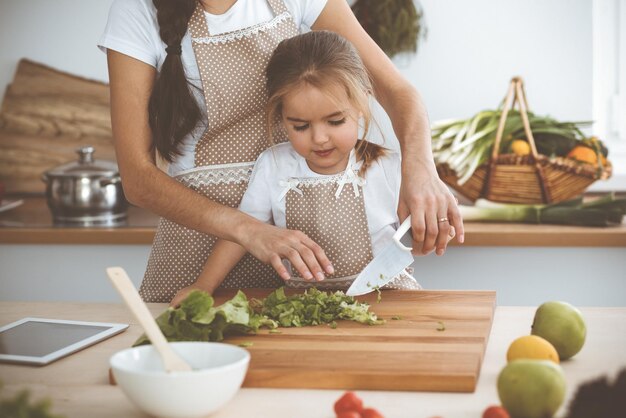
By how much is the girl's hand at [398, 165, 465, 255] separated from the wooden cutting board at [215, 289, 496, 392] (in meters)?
0.12

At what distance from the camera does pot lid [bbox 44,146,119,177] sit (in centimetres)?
269

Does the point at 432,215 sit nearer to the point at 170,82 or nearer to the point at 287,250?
the point at 287,250

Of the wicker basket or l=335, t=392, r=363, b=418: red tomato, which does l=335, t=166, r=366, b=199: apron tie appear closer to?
l=335, t=392, r=363, b=418: red tomato

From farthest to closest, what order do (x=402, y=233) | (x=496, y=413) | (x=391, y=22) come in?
(x=391, y=22)
(x=402, y=233)
(x=496, y=413)

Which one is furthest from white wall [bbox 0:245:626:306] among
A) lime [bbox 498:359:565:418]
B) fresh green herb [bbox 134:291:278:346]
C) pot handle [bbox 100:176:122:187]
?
lime [bbox 498:359:565:418]

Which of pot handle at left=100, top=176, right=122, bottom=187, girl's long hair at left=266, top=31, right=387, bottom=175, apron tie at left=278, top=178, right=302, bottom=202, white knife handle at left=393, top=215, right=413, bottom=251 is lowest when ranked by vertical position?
white knife handle at left=393, top=215, right=413, bottom=251

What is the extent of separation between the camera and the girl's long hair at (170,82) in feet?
5.34

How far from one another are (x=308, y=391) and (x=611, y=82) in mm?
2380

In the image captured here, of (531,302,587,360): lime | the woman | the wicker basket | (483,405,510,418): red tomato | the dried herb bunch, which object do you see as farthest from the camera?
the dried herb bunch

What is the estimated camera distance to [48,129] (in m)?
3.13

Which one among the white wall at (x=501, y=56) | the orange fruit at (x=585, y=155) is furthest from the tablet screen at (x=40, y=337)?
the white wall at (x=501, y=56)

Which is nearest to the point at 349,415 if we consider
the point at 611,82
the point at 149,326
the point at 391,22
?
the point at 149,326

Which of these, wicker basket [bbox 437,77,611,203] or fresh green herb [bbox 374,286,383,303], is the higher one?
wicker basket [bbox 437,77,611,203]

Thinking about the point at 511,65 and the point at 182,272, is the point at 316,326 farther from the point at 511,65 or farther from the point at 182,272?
the point at 511,65
